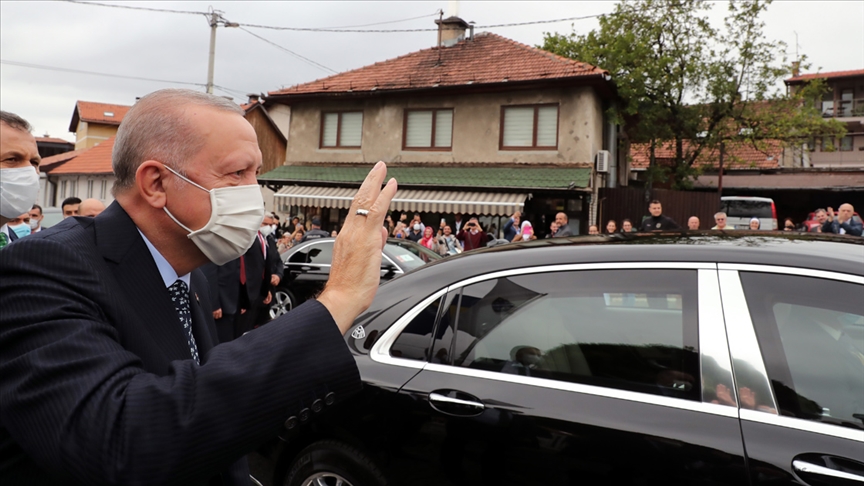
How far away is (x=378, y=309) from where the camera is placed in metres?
2.90

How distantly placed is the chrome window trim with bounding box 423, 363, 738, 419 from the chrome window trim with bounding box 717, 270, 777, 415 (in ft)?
0.36

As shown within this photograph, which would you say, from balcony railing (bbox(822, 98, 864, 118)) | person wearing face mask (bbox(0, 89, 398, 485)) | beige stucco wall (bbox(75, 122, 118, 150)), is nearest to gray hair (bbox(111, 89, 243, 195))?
person wearing face mask (bbox(0, 89, 398, 485))

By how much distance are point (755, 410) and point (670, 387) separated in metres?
0.28

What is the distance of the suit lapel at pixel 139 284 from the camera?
1230mm

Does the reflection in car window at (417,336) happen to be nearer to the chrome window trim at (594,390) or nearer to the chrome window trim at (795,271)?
the chrome window trim at (594,390)

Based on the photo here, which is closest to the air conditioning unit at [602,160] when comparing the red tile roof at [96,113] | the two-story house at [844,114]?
the two-story house at [844,114]

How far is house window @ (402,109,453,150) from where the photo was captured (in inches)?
807

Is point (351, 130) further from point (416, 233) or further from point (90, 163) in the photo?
point (90, 163)

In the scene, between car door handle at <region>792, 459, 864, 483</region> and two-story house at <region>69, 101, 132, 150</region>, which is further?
two-story house at <region>69, 101, 132, 150</region>

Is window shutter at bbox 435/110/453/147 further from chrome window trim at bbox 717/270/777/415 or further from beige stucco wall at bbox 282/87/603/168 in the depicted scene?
chrome window trim at bbox 717/270/777/415

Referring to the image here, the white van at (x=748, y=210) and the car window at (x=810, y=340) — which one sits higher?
the white van at (x=748, y=210)

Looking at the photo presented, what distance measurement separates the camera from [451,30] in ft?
74.8

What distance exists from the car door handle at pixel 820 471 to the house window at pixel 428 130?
18912mm

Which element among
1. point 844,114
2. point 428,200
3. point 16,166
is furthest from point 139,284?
point 844,114
